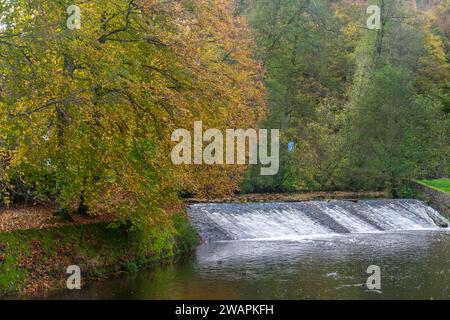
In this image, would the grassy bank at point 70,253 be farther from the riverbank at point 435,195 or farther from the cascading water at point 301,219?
the riverbank at point 435,195

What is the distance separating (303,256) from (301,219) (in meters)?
A: 7.24

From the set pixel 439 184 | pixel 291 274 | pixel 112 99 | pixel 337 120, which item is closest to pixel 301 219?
pixel 291 274

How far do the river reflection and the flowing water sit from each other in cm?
2

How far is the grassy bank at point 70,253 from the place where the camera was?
13.8m

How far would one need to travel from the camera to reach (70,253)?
15.4 metres

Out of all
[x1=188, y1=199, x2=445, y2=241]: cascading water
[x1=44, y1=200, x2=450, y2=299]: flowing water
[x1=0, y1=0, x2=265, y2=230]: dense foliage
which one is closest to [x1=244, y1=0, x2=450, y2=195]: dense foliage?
[x1=44, y1=200, x2=450, y2=299]: flowing water

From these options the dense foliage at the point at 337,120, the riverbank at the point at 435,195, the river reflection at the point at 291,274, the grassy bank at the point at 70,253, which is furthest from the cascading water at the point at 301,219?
the dense foliage at the point at 337,120

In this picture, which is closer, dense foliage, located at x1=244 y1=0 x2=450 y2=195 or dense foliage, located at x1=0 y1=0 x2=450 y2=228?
dense foliage, located at x1=0 y1=0 x2=450 y2=228

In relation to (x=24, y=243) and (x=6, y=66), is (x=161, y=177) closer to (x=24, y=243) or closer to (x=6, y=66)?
(x=24, y=243)

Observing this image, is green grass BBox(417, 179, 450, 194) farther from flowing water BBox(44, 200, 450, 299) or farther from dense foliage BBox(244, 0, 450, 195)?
flowing water BBox(44, 200, 450, 299)

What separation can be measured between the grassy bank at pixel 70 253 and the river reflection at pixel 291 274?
2.07ft

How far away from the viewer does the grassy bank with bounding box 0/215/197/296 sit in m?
13.8

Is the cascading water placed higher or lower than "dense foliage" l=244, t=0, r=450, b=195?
lower

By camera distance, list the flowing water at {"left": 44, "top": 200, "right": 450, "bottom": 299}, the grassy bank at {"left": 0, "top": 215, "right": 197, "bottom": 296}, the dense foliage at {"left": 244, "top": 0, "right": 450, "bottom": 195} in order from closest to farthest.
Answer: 1. the grassy bank at {"left": 0, "top": 215, "right": 197, "bottom": 296}
2. the flowing water at {"left": 44, "top": 200, "right": 450, "bottom": 299}
3. the dense foliage at {"left": 244, "top": 0, "right": 450, "bottom": 195}
